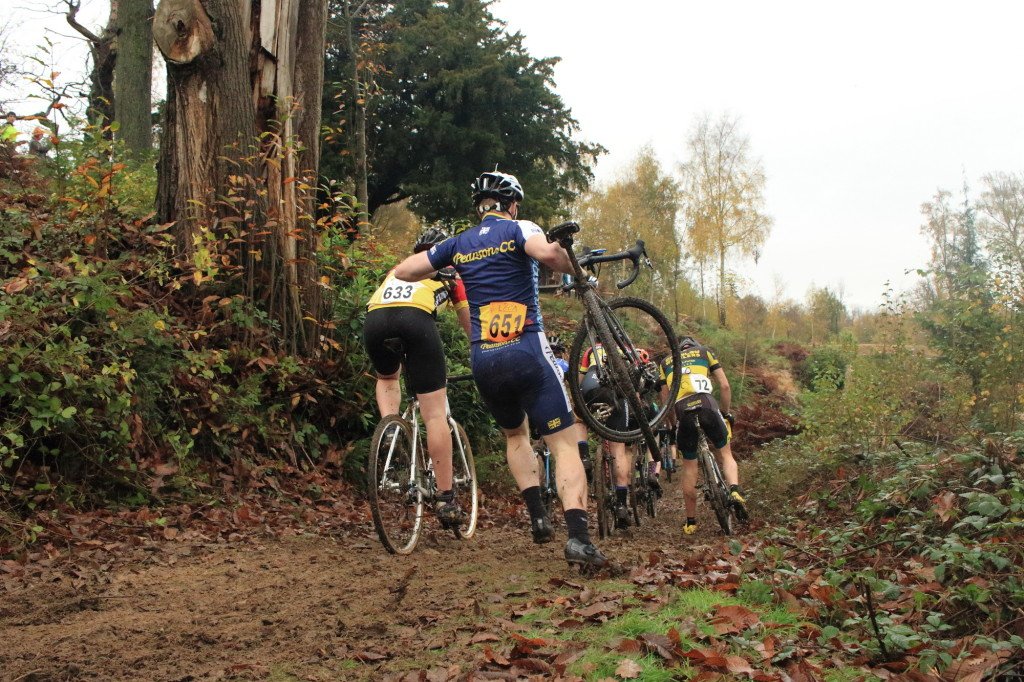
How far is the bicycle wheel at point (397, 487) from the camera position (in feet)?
19.6

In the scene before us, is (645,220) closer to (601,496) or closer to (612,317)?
(601,496)

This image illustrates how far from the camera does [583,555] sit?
509cm

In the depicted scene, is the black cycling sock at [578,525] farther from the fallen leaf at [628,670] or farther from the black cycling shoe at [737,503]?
the black cycling shoe at [737,503]

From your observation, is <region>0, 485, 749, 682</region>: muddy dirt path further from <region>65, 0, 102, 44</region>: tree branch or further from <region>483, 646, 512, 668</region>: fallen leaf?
<region>65, 0, 102, 44</region>: tree branch

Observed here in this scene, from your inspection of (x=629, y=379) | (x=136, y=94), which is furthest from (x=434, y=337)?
(x=136, y=94)

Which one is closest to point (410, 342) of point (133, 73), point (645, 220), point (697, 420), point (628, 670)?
point (628, 670)

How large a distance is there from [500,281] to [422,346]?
3.77 ft

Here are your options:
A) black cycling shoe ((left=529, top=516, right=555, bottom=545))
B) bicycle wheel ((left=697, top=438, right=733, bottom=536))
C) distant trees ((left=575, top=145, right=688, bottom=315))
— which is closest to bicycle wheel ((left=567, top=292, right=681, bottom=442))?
black cycling shoe ((left=529, top=516, right=555, bottom=545))

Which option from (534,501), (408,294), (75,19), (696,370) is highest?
(75,19)

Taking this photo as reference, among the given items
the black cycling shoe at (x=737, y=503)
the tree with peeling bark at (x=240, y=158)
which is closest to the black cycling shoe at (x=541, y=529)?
the black cycling shoe at (x=737, y=503)

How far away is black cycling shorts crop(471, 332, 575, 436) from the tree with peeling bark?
3754 millimetres

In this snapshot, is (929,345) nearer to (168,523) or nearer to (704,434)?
(704,434)

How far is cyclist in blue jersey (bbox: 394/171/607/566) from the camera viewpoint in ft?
17.0

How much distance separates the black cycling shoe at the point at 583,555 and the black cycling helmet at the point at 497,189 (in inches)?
85.0
